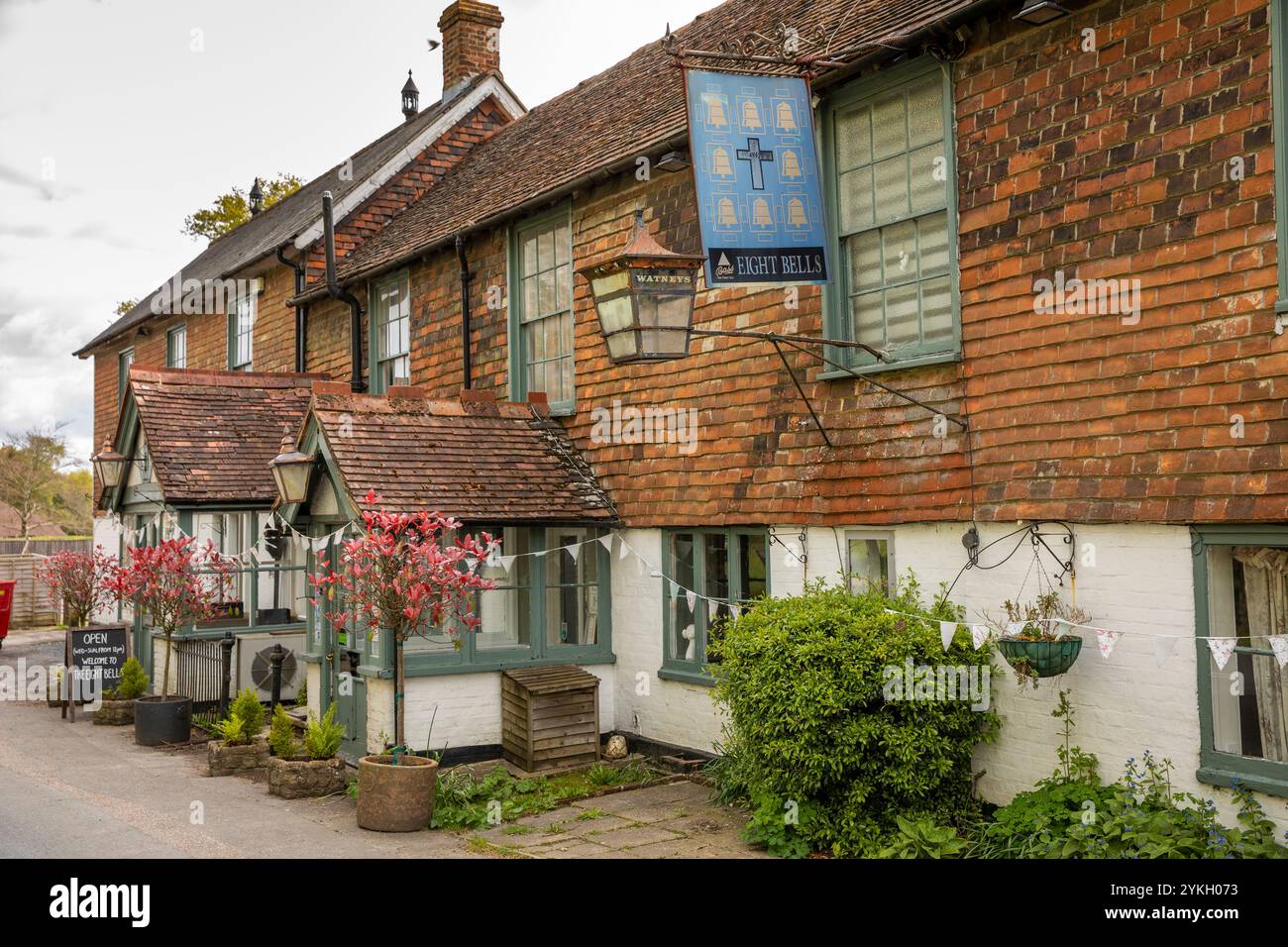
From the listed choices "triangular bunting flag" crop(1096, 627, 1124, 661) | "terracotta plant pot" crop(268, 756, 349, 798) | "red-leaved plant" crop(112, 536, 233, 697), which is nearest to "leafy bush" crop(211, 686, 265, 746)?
"terracotta plant pot" crop(268, 756, 349, 798)

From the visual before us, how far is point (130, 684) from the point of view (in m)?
15.4

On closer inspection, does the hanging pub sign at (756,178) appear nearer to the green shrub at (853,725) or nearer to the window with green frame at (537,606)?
the green shrub at (853,725)

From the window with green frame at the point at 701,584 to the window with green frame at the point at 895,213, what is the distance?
2.16 metres

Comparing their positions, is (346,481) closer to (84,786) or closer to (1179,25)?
(84,786)

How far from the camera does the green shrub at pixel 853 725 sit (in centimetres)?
789

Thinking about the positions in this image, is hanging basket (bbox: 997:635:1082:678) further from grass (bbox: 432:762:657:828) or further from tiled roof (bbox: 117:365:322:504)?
tiled roof (bbox: 117:365:322:504)

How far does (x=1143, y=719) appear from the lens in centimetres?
731

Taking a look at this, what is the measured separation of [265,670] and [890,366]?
1019cm

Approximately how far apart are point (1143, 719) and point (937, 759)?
Answer: 1371 mm

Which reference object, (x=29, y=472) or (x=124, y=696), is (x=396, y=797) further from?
(x=29, y=472)

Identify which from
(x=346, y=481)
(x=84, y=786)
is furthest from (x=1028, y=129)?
(x=84, y=786)

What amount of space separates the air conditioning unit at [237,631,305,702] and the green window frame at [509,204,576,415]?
5188 mm

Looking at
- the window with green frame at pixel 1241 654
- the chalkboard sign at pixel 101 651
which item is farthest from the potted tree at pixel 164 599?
the window with green frame at pixel 1241 654

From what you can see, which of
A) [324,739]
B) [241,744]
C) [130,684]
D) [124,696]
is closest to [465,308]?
[241,744]
